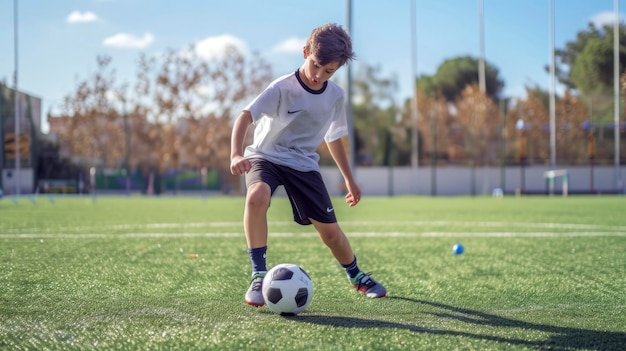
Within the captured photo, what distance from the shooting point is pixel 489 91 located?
47688mm

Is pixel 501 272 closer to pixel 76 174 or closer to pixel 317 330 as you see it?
pixel 317 330

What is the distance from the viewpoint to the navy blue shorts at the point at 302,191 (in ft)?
11.1

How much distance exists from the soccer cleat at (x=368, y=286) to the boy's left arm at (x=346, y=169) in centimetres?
43

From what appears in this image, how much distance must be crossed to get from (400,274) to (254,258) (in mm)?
1321

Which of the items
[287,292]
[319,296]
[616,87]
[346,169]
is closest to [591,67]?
[616,87]

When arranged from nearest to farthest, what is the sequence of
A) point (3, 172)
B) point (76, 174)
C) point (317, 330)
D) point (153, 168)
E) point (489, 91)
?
1. point (317, 330)
2. point (3, 172)
3. point (76, 174)
4. point (153, 168)
5. point (489, 91)

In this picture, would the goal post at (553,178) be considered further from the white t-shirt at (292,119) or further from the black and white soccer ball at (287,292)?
the black and white soccer ball at (287,292)

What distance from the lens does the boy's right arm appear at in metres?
2.97

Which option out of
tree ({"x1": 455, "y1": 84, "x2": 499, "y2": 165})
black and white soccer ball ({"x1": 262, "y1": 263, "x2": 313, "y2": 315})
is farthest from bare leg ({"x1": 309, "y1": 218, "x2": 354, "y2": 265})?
tree ({"x1": 455, "y1": 84, "x2": 499, "y2": 165})

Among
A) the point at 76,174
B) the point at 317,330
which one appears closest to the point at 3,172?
the point at 76,174

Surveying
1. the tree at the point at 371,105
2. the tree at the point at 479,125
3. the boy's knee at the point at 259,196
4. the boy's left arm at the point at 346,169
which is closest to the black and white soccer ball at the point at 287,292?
the boy's knee at the point at 259,196

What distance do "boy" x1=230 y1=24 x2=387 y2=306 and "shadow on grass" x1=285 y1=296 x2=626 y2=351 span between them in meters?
0.49

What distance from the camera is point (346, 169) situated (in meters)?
3.62

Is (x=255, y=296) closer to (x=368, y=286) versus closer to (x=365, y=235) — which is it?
(x=368, y=286)
